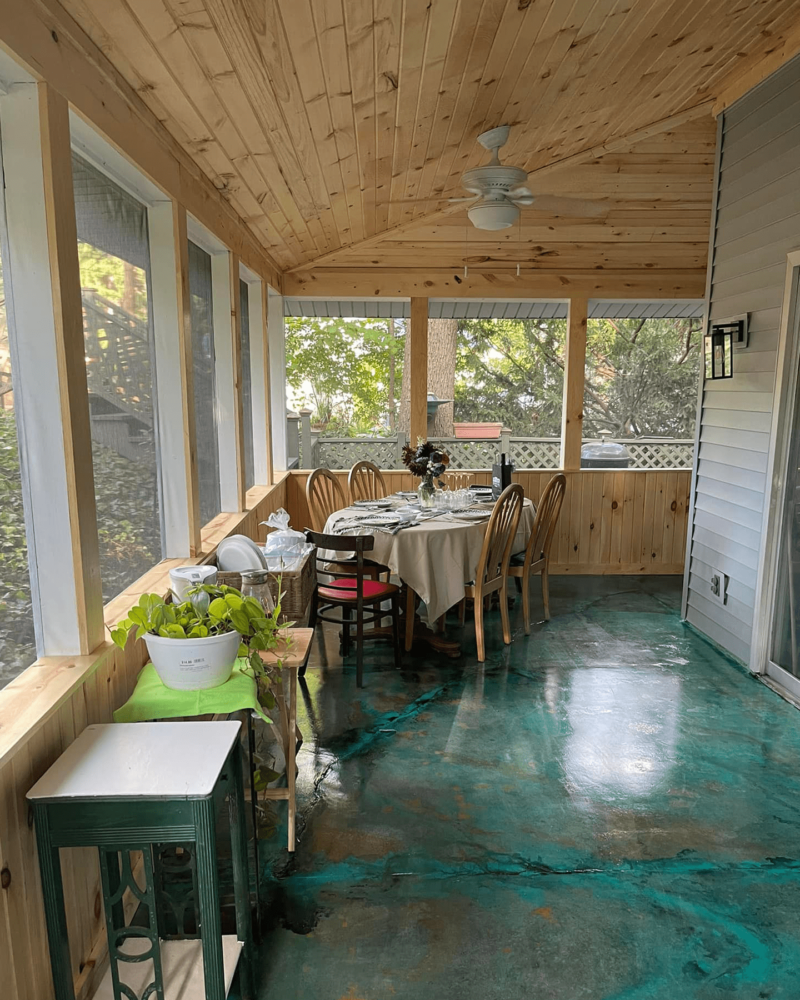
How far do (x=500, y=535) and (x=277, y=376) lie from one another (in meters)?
2.86

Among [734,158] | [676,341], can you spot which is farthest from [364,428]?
[734,158]

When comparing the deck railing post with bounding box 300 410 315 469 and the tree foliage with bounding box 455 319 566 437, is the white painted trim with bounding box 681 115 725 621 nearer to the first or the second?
the deck railing post with bounding box 300 410 315 469

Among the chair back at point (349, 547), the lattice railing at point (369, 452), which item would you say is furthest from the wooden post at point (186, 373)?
the lattice railing at point (369, 452)

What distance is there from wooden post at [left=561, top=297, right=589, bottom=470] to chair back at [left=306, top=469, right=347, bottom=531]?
2006 mm

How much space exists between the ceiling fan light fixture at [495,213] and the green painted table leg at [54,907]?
327 cm

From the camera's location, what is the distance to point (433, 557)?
13.3 feet

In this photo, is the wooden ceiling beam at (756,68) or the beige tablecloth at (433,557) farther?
the beige tablecloth at (433,557)

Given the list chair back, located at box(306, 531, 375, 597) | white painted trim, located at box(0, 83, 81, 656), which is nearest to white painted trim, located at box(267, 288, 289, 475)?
chair back, located at box(306, 531, 375, 597)

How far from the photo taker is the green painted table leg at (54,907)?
4.81ft

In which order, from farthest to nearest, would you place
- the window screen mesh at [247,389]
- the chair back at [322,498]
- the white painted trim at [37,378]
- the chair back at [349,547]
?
the chair back at [322,498], the window screen mesh at [247,389], the chair back at [349,547], the white painted trim at [37,378]

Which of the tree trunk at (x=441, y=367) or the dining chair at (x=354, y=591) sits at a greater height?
the tree trunk at (x=441, y=367)

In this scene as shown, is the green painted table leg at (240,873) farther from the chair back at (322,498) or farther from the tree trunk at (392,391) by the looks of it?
the tree trunk at (392,391)

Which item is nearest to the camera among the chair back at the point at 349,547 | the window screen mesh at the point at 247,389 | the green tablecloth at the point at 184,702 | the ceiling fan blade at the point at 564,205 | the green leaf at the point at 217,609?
the green tablecloth at the point at 184,702

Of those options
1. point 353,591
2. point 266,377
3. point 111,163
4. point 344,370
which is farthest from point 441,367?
point 111,163
